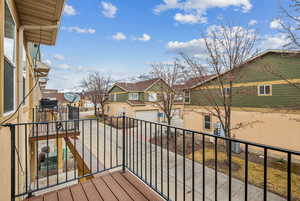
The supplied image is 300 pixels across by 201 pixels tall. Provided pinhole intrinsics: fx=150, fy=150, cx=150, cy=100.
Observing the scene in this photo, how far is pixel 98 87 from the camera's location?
2147 cm

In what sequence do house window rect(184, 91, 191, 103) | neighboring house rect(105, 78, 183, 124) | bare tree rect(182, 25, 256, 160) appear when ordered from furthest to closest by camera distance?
neighboring house rect(105, 78, 183, 124) < house window rect(184, 91, 191, 103) < bare tree rect(182, 25, 256, 160)

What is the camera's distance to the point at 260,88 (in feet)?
28.0

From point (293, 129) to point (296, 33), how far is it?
5.00 meters

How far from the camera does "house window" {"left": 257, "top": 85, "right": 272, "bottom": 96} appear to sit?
26.9 ft

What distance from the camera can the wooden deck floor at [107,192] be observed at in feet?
6.47

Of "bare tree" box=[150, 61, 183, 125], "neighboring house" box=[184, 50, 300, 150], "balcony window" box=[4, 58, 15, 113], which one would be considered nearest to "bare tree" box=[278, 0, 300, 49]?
"neighboring house" box=[184, 50, 300, 150]

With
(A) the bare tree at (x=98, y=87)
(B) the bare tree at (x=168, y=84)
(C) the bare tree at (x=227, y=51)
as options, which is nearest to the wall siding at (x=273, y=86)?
(C) the bare tree at (x=227, y=51)

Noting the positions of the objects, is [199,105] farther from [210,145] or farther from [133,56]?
[133,56]

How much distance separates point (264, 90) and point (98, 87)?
1904 cm

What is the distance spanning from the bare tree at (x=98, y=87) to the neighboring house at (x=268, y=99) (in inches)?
629

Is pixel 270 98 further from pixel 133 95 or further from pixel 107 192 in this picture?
pixel 133 95

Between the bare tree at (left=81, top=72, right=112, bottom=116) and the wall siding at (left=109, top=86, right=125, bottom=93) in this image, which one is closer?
the wall siding at (left=109, top=86, right=125, bottom=93)

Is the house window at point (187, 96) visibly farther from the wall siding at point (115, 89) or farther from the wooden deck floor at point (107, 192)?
the wooden deck floor at point (107, 192)

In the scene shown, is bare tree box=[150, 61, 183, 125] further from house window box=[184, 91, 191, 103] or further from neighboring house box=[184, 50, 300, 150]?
neighboring house box=[184, 50, 300, 150]
